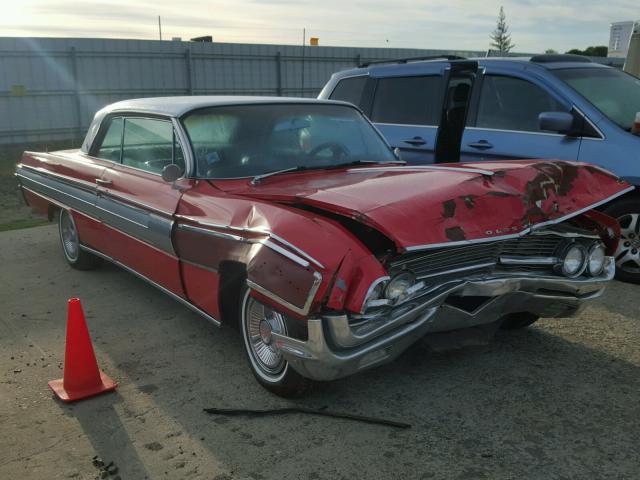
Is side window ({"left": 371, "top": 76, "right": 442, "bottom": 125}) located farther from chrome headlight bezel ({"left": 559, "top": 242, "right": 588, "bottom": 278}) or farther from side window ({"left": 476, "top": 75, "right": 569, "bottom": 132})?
chrome headlight bezel ({"left": 559, "top": 242, "right": 588, "bottom": 278})

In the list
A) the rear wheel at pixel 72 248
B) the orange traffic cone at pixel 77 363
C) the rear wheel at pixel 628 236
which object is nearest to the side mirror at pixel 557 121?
the rear wheel at pixel 628 236

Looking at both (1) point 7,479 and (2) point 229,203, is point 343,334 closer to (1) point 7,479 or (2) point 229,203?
(2) point 229,203

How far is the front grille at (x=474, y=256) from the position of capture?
320 centimetres

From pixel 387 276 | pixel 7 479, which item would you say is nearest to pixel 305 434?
pixel 387 276

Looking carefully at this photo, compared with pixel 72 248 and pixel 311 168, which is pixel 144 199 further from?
pixel 72 248

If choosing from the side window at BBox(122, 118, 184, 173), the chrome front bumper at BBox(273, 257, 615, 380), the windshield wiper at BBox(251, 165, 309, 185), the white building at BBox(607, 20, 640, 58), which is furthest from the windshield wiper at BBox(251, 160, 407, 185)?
the white building at BBox(607, 20, 640, 58)

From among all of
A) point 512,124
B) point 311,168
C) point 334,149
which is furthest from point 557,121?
point 311,168

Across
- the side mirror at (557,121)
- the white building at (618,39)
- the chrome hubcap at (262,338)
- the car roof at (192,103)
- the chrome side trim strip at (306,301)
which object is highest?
the white building at (618,39)

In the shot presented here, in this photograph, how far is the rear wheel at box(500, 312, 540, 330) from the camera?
14.2ft

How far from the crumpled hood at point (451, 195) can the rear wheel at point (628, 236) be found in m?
1.64

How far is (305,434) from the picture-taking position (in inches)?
126

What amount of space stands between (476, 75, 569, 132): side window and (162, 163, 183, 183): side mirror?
3296mm

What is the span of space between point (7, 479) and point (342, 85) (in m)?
5.97

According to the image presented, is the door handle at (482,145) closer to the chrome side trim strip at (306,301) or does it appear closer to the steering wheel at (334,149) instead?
the steering wheel at (334,149)
